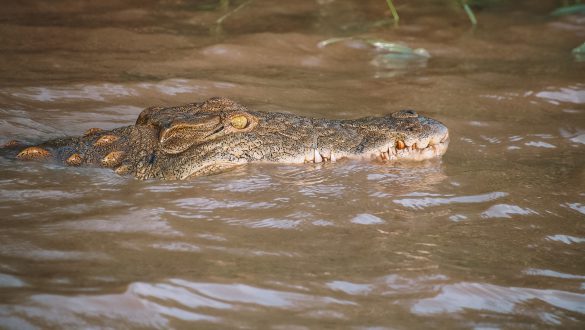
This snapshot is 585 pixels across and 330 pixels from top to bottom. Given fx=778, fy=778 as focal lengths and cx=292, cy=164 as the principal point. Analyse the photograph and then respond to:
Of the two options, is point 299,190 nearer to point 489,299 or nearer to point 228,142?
point 228,142

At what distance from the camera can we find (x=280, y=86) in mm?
6836

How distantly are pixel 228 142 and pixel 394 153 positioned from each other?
108cm

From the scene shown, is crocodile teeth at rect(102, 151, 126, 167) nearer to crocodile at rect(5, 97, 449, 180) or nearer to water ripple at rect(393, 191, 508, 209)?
crocodile at rect(5, 97, 449, 180)

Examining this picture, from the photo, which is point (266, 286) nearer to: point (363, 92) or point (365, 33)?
point (363, 92)

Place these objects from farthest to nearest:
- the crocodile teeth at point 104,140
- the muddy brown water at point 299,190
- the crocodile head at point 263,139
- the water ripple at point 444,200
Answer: the crocodile teeth at point 104,140 → the crocodile head at point 263,139 → the water ripple at point 444,200 → the muddy brown water at point 299,190

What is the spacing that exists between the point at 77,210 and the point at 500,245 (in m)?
2.28

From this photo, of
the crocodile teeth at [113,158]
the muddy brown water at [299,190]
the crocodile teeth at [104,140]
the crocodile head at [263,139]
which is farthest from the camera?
the crocodile teeth at [104,140]

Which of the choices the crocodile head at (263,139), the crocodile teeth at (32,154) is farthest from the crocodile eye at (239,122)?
the crocodile teeth at (32,154)

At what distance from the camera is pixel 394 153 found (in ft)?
16.6

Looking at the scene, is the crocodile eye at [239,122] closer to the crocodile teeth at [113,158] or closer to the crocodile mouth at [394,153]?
the crocodile mouth at [394,153]

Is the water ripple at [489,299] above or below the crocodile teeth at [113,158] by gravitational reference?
below

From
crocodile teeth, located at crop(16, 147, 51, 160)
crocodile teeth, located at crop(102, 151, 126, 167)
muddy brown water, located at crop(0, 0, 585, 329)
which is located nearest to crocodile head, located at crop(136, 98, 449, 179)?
muddy brown water, located at crop(0, 0, 585, 329)

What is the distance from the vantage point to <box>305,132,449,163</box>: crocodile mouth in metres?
5.02

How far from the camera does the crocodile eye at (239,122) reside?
16.3ft
